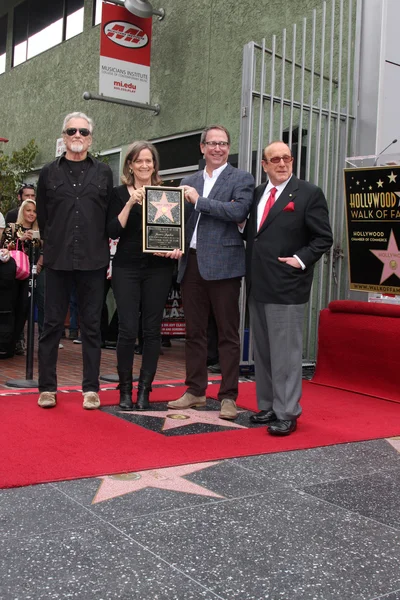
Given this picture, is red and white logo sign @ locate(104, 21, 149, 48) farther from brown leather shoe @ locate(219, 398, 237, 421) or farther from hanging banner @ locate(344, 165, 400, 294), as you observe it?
brown leather shoe @ locate(219, 398, 237, 421)

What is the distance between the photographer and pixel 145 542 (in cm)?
258

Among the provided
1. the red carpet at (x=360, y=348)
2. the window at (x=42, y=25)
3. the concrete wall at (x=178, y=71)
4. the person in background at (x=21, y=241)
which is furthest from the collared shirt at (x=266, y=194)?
the window at (x=42, y=25)

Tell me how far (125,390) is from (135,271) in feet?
2.66

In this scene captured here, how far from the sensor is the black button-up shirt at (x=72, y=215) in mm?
4727

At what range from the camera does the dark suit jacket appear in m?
4.37

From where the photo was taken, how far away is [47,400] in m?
4.76

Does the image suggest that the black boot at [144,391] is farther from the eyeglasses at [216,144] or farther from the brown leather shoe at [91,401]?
the eyeglasses at [216,144]

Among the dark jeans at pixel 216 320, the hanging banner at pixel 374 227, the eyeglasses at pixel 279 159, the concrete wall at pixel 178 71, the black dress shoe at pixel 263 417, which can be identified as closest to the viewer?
the eyeglasses at pixel 279 159

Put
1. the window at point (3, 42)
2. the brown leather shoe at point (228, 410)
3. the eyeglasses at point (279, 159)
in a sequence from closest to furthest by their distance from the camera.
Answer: the eyeglasses at point (279, 159) < the brown leather shoe at point (228, 410) < the window at point (3, 42)

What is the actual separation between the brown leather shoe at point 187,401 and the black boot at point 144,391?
0.17m

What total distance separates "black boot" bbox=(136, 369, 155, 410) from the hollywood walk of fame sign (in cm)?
89

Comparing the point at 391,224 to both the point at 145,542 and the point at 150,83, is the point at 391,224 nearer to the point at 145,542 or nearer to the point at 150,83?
the point at 145,542

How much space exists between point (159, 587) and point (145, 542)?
1.14 feet

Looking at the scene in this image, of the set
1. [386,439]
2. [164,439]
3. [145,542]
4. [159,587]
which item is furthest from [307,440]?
[159,587]
